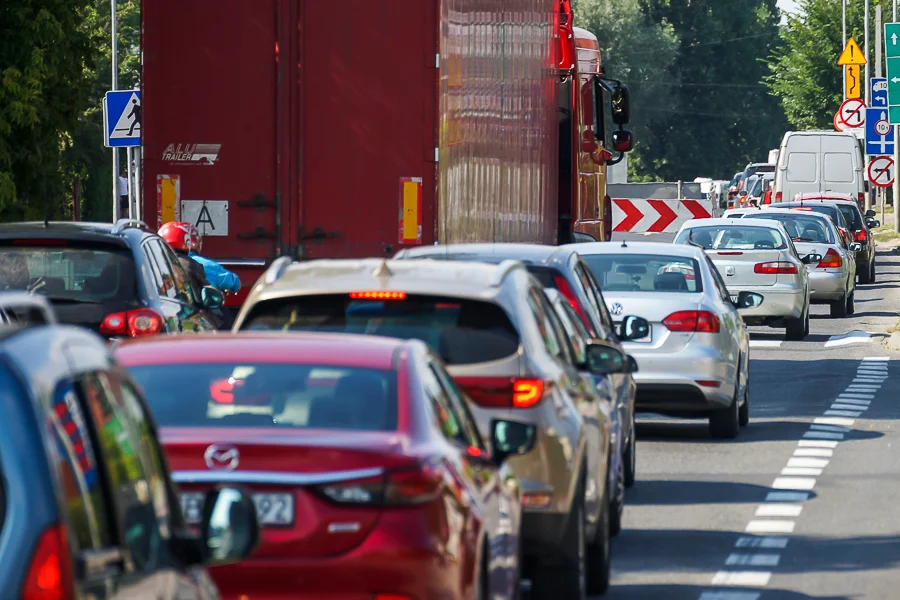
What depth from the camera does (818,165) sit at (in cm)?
4881

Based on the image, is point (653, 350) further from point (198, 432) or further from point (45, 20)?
point (45, 20)

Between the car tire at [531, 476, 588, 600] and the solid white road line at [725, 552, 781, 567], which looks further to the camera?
the solid white road line at [725, 552, 781, 567]

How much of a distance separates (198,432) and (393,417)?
21.6 inches

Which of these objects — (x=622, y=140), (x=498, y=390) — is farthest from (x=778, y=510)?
(x=622, y=140)

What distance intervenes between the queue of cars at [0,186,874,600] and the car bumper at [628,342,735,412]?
352 centimetres

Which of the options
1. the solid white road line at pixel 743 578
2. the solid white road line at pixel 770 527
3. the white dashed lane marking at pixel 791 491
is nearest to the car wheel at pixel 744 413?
the white dashed lane marking at pixel 791 491

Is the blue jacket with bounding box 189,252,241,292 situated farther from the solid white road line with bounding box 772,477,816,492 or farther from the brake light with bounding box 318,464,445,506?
the brake light with bounding box 318,464,445,506

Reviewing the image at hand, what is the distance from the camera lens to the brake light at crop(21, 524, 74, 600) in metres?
3.23

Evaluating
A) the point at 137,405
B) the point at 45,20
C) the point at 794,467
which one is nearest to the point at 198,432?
the point at 137,405

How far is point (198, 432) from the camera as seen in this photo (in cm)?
580

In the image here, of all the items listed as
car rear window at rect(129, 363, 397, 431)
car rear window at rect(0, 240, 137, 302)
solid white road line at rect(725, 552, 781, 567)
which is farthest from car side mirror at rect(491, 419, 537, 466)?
car rear window at rect(0, 240, 137, 302)

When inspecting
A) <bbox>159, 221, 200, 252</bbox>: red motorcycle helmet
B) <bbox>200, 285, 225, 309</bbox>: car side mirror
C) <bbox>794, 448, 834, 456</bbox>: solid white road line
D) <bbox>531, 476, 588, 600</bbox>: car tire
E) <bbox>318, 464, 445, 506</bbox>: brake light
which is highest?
<bbox>159, 221, 200, 252</bbox>: red motorcycle helmet

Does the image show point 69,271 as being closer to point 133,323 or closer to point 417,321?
point 133,323

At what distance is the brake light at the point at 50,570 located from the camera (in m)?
3.23
